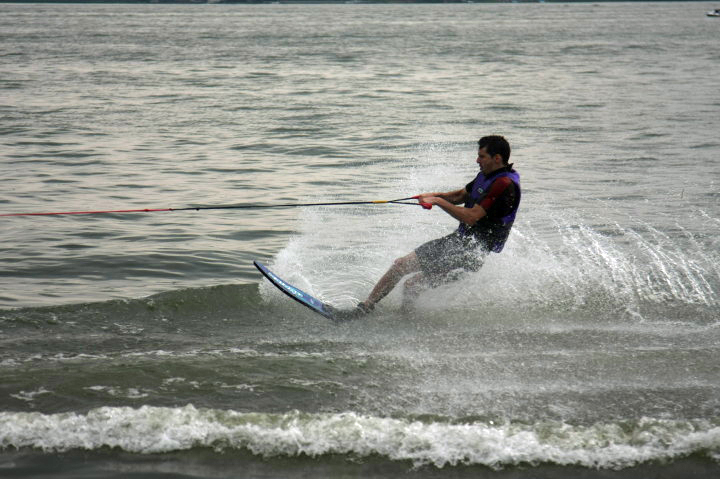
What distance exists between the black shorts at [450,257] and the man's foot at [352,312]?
56cm

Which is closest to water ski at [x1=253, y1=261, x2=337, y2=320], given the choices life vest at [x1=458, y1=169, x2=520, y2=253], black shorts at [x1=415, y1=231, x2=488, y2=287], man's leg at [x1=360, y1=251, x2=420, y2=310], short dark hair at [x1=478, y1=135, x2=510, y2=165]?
man's leg at [x1=360, y1=251, x2=420, y2=310]

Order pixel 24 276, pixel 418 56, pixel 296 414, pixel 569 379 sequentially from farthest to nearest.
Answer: pixel 418 56
pixel 24 276
pixel 569 379
pixel 296 414

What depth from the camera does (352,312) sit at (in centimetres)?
752

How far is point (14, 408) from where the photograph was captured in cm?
567

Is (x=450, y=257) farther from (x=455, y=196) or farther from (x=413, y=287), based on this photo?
(x=455, y=196)

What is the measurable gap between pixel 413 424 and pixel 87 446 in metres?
1.86

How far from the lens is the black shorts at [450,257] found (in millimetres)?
7602

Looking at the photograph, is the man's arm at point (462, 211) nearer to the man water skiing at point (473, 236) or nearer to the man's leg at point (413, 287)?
the man water skiing at point (473, 236)

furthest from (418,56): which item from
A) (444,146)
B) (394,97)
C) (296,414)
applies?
(296,414)

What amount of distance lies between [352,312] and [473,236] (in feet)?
3.88

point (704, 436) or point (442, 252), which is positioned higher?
point (442, 252)

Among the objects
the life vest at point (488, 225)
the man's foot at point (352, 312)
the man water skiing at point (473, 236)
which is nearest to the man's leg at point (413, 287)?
the man water skiing at point (473, 236)

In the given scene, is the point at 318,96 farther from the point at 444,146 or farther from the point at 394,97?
the point at 444,146

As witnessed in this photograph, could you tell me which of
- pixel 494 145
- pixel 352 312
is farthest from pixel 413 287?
pixel 494 145
